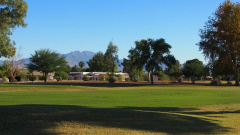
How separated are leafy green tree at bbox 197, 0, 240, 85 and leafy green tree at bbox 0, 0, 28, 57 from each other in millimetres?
42826

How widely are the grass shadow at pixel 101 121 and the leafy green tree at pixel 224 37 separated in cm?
4535

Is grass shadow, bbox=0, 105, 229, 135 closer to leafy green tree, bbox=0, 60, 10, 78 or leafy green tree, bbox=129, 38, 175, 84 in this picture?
leafy green tree, bbox=129, 38, 175, 84

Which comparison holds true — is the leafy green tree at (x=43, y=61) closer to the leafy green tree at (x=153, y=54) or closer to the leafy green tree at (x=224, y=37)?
the leafy green tree at (x=153, y=54)

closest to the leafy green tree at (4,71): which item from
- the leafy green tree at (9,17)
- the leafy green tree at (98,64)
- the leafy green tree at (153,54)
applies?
the leafy green tree at (153,54)

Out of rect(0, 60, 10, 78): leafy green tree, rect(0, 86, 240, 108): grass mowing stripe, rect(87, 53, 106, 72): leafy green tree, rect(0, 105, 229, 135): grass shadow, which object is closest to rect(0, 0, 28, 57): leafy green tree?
rect(0, 86, 240, 108): grass mowing stripe

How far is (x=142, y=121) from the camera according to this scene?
1088cm

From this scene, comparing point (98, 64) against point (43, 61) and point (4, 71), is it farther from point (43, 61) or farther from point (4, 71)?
point (43, 61)

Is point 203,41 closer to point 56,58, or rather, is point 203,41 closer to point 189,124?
point 56,58

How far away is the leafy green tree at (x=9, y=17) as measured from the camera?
790 inches

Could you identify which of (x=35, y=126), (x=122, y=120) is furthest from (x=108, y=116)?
(x=35, y=126)

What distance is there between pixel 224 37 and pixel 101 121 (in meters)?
48.7

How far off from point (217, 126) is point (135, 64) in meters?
54.2

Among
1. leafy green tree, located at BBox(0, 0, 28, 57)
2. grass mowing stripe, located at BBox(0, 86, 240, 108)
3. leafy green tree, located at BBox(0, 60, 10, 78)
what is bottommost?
grass mowing stripe, located at BBox(0, 86, 240, 108)

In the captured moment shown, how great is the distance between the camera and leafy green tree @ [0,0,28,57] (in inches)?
790
